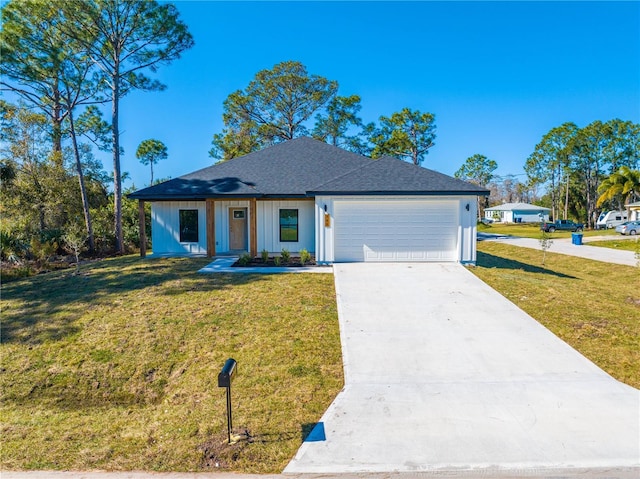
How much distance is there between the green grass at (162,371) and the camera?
3.95 metres

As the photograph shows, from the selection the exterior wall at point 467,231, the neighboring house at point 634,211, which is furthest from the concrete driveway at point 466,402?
the neighboring house at point 634,211

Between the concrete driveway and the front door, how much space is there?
7448 millimetres

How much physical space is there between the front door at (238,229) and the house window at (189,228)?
4.48ft

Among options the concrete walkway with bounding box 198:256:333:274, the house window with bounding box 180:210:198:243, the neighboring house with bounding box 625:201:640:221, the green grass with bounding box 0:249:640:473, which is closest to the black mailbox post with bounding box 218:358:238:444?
the green grass with bounding box 0:249:640:473

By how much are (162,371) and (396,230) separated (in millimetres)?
8206

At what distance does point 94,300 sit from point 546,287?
1115 cm

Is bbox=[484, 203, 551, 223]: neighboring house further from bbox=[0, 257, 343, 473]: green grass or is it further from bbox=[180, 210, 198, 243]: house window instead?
bbox=[0, 257, 343, 473]: green grass

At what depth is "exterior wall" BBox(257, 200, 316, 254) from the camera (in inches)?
535

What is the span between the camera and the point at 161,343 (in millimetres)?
6398

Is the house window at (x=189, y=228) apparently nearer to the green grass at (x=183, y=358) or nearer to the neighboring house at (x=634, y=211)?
the green grass at (x=183, y=358)

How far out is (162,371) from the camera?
18.8 ft

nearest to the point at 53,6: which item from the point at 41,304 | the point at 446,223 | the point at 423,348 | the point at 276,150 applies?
→ the point at 276,150

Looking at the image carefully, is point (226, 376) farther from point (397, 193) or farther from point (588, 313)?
point (397, 193)

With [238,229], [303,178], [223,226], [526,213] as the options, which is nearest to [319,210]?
[303,178]
